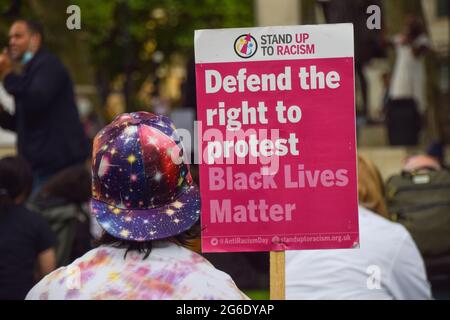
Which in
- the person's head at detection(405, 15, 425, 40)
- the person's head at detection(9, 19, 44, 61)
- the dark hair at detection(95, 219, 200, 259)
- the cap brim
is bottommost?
the dark hair at detection(95, 219, 200, 259)

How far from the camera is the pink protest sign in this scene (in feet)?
11.5

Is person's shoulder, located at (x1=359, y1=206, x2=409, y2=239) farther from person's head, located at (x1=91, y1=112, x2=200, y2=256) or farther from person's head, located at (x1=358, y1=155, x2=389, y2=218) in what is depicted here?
person's head, located at (x1=91, y1=112, x2=200, y2=256)

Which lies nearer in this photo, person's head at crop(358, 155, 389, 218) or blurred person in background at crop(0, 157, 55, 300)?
person's head at crop(358, 155, 389, 218)

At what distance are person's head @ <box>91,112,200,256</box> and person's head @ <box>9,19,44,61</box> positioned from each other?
4.54m

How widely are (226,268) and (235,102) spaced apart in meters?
3.64

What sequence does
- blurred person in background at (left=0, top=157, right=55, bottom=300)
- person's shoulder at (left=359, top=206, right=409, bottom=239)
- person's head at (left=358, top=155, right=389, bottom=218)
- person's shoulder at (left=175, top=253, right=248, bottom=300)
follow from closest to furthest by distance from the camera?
person's shoulder at (left=175, top=253, right=248, bottom=300)
person's shoulder at (left=359, top=206, right=409, bottom=239)
person's head at (left=358, top=155, right=389, bottom=218)
blurred person in background at (left=0, top=157, right=55, bottom=300)

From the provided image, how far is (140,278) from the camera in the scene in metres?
2.78

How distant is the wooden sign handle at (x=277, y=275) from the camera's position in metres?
3.49

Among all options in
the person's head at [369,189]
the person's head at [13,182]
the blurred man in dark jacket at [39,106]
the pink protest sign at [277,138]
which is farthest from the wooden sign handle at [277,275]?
the blurred man in dark jacket at [39,106]

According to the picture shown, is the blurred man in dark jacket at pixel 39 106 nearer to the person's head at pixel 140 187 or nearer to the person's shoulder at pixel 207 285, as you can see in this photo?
the person's head at pixel 140 187

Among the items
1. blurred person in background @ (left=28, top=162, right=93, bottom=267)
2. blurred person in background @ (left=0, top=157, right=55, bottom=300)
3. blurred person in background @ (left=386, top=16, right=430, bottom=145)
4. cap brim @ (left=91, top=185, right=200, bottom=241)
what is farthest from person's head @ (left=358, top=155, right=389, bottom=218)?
blurred person in background @ (left=386, top=16, right=430, bottom=145)

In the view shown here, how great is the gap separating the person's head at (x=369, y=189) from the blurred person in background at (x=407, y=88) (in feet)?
26.6

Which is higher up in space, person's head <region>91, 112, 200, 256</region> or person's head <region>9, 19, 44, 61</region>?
person's head <region>9, 19, 44, 61</region>
